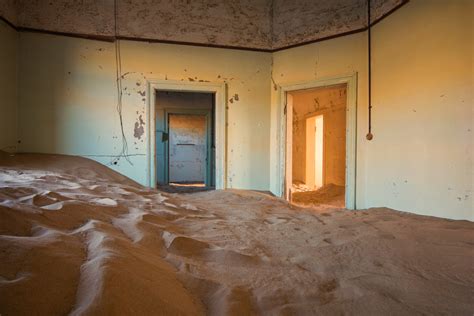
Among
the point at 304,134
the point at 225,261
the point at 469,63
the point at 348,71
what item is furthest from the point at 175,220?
the point at 304,134

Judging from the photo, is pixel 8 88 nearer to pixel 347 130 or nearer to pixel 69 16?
pixel 69 16

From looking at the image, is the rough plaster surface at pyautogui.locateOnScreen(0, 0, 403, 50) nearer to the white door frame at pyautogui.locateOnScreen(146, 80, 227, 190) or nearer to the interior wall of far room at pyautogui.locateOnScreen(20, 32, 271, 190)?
the interior wall of far room at pyautogui.locateOnScreen(20, 32, 271, 190)

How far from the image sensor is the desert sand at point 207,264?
0.99 m

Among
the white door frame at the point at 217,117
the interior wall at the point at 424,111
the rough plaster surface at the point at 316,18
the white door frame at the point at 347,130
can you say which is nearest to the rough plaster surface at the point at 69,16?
the white door frame at the point at 217,117

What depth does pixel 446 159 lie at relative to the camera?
3273 millimetres

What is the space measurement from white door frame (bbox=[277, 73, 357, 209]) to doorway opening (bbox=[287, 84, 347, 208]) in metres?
0.82

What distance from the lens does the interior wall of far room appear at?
4672 millimetres

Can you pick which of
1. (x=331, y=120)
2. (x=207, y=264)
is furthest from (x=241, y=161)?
(x=207, y=264)

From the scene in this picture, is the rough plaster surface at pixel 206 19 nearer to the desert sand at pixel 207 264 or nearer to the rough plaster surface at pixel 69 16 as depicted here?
the rough plaster surface at pixel 69 16

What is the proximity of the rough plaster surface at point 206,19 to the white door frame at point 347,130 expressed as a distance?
729 millimetres

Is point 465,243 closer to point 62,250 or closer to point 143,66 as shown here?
point 62,250

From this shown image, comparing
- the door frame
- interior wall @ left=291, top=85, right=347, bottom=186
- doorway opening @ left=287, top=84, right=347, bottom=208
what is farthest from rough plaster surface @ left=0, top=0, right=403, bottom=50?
the door frame

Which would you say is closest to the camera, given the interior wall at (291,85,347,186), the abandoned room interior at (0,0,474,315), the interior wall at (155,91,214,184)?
the abandoned room interior at (0,0,474,315)

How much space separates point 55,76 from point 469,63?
545 cm
